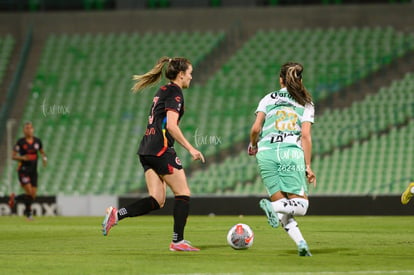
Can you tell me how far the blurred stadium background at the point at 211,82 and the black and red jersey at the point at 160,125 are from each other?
47.8 feet

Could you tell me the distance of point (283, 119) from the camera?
402 inches

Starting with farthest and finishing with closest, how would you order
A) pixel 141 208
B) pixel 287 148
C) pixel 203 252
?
pixel 141 208
pixel 203 252
pixel 287 148

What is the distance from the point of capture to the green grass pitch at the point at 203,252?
8719mm

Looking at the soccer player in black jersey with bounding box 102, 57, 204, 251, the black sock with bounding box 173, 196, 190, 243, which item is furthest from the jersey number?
the black sock with bounding box 173, 196, 190, 243

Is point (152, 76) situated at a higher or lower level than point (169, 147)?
higher

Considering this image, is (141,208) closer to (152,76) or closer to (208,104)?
(152,76)

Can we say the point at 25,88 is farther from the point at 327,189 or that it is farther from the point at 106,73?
the point at 327,189

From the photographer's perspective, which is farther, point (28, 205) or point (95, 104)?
point (95, 104)

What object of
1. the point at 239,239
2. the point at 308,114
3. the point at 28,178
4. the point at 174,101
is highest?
the point at 28,178

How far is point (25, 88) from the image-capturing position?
105 feet

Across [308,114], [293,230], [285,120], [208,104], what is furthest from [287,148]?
[208,104]

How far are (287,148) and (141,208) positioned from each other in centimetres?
216

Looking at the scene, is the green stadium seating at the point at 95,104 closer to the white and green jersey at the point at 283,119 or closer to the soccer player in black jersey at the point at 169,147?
the soccer player in black jersey at the point at 169,147

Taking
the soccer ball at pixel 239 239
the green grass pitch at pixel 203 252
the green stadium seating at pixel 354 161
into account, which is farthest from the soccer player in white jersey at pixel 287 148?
the green stadium seating at pixel 354 161
